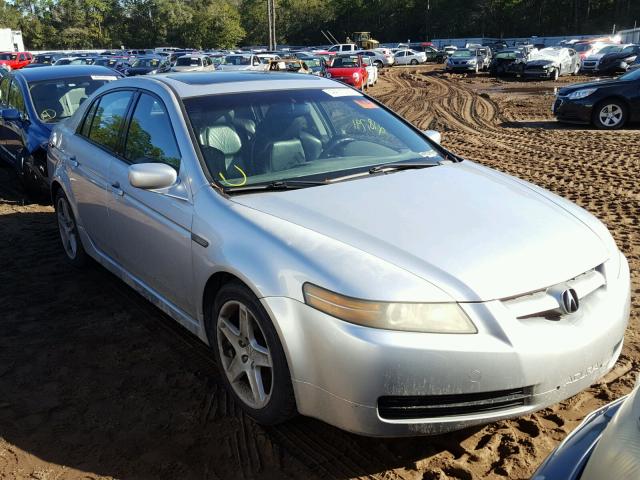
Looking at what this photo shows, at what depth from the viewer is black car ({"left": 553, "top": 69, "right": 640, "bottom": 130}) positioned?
1230cm

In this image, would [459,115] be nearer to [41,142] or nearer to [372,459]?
[41,142]

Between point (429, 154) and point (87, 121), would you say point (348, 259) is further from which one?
point (87, 121)

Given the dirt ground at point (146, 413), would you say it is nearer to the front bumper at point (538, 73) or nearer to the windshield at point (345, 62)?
the windshield at point (345, 62)

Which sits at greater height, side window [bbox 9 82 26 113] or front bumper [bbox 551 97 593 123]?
side window [bbox 9 82 26 113]

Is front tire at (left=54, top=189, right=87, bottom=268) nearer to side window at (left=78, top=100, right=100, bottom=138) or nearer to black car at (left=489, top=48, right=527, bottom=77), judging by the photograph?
side window at (left=78, top=100, right=100, bottom=138)

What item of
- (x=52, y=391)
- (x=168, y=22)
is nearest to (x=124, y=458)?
(x=52, y=391)

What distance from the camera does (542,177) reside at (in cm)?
809

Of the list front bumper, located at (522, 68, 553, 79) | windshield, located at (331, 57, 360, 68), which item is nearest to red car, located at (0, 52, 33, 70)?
windshield, located at (331, 57, 360, 68)

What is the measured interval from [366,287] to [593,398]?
5.14 feet

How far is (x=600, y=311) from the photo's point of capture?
104 inches

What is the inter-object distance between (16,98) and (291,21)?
89.9m

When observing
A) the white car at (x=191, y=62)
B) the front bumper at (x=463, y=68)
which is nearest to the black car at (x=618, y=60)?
the front bumper at (x=463, y=68)

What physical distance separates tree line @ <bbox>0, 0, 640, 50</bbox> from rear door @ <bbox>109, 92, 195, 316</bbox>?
79.6m

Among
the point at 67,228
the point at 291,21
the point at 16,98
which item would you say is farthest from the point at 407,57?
the point at 67,228
